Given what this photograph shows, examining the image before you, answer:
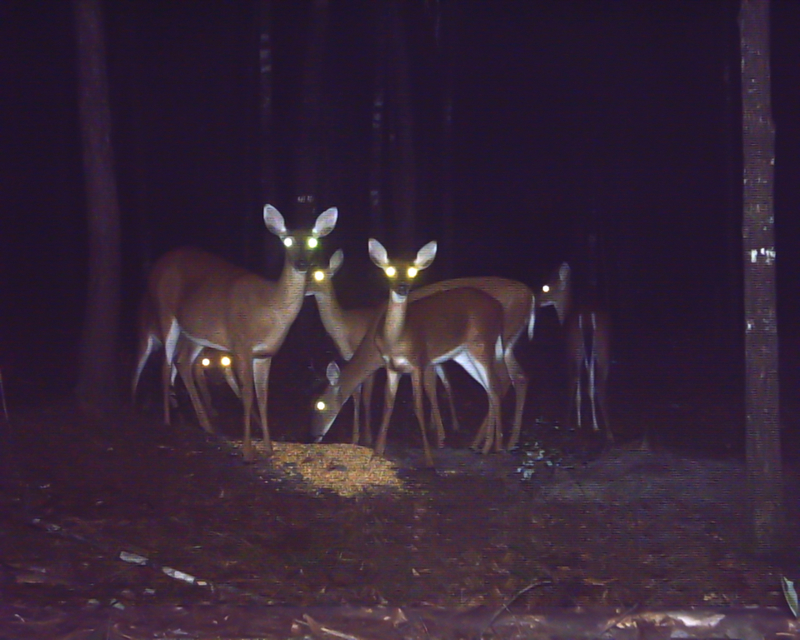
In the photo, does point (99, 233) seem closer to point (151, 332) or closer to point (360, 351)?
point (151, 332)

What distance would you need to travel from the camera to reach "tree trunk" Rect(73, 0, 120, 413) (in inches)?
296

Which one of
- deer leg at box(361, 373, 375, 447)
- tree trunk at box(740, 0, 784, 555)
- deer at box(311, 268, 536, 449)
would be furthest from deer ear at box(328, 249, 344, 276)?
tree trunk at box(740, 0, 784, 555)

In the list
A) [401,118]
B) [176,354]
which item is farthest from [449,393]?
[401,118]

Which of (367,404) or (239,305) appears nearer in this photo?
(239,305)

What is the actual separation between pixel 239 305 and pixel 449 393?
91.4 inches

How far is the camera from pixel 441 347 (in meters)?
7.46

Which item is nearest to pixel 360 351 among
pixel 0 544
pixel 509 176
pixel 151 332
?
pixel 151 332

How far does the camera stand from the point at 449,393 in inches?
338

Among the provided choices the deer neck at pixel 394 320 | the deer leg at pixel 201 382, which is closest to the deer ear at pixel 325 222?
the deer neck at pixel 394 320

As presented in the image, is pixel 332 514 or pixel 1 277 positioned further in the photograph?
pixel 1 277

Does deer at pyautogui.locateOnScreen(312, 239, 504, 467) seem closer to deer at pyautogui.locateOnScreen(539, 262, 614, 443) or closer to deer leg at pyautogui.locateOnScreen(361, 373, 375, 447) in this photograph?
deer leg at pyautogui.locateOnScreen(361, 373, 375, 447)

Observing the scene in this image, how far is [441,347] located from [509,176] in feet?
39.8

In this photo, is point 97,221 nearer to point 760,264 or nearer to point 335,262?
point 335,262

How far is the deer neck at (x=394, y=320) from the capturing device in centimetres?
697
